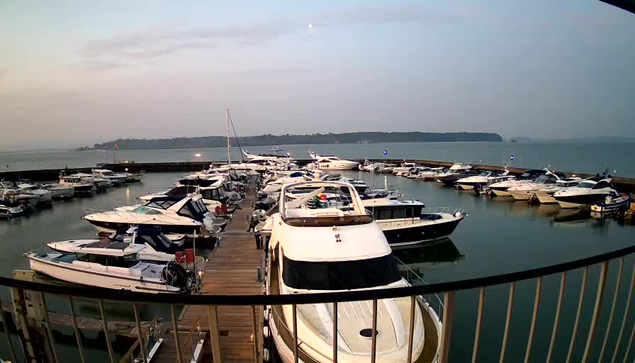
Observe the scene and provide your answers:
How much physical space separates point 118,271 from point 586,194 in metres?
30.2

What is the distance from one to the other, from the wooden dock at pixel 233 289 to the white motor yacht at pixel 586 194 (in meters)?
24.5

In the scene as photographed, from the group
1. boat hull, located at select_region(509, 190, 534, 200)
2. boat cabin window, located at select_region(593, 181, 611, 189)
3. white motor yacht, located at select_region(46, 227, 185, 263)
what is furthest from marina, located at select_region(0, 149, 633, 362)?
boat cabin window, located at select_region(593, 181, 611, 189)

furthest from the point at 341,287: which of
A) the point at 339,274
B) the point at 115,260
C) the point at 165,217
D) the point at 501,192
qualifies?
the point at 501,192

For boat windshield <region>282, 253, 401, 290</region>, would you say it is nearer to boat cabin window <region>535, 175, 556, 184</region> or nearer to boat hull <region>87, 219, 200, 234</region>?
boat hull <region>87, 219, 200, 234</region>

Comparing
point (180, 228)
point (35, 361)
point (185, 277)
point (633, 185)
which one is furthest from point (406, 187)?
point (35, 361)

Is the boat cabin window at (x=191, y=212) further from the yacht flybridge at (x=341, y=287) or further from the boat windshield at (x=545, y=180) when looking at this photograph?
the boat windshield at (x=545, y=180)

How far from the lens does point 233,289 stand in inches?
375

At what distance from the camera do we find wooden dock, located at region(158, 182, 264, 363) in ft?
22.2

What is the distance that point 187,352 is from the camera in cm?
668

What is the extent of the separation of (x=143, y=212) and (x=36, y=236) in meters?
8.62

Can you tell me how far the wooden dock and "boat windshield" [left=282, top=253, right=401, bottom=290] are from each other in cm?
127

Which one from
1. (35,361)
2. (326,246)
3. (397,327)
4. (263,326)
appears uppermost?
(35,361)

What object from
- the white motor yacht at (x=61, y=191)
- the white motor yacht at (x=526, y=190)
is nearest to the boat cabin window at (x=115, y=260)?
the white motor yacht at (x=61, y=191)

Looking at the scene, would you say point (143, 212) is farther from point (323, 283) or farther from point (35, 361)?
point (35, 361)
